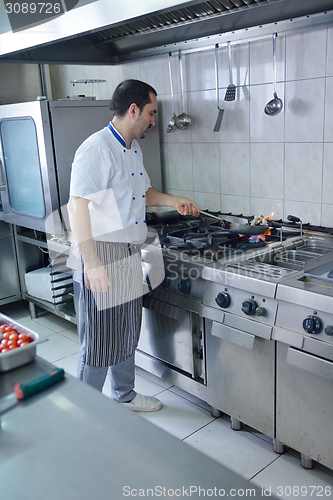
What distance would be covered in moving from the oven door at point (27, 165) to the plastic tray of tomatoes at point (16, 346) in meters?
1.47

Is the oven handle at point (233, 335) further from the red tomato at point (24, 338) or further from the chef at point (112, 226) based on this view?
the red tomato at point (24, 338)

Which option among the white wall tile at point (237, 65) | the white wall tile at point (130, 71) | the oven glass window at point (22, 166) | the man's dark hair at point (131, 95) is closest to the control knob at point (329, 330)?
the man's dark hair at point (131, 95)

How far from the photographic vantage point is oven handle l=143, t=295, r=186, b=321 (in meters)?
1.83

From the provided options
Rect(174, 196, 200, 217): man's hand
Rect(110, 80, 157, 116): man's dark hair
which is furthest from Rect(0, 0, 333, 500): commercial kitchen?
Rect(110, 80, 157, 116): man's dark hair

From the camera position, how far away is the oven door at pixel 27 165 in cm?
235

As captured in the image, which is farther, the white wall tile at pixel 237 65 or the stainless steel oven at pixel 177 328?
the white wall tile at pixel 237 65

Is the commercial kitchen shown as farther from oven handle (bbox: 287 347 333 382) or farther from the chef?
the chef

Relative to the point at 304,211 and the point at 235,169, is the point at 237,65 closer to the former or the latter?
the point at 235,169

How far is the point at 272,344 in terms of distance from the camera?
1535 millimetres

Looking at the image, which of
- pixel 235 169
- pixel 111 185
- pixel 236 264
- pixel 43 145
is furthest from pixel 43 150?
pixel 236 264

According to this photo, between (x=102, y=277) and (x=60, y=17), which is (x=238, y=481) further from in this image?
(x=60, y=17)

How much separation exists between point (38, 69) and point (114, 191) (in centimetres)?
195

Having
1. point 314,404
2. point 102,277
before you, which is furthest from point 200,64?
point 314,404

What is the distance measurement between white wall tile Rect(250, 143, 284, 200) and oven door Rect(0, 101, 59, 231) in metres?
1.04
